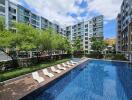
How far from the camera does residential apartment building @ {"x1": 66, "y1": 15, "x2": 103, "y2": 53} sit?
6781 centimetres

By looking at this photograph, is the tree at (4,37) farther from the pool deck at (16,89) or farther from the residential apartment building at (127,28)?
the residential apartment building at (127,28)

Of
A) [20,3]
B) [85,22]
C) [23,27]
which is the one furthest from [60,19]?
[23,27]

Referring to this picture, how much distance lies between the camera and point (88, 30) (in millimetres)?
72125

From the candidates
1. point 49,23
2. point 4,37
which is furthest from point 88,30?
point 4,37

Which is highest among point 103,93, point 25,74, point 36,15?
point 36,15

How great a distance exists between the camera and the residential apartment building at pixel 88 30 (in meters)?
67.8

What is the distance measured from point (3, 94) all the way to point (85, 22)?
2715 inches

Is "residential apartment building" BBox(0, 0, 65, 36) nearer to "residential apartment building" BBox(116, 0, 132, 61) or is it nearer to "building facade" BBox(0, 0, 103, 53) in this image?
"building facade" BBox(0, 0, 103, 53)

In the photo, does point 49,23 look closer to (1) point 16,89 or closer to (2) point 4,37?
(2) point 4,37

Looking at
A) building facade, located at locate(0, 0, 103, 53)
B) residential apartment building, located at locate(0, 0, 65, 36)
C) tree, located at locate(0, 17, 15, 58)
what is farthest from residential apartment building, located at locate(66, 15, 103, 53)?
tree, located at locate(0, 17, 15, 58)

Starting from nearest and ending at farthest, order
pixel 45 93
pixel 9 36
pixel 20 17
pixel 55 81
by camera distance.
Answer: pixel 45 93, pixel 55 81, pixel 9 36, pixel 20 17

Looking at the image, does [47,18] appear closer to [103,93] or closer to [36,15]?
[36,15]

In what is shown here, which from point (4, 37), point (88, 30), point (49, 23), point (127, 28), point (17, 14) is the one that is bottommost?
point (4, 37)

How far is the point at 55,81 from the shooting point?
14523mm
